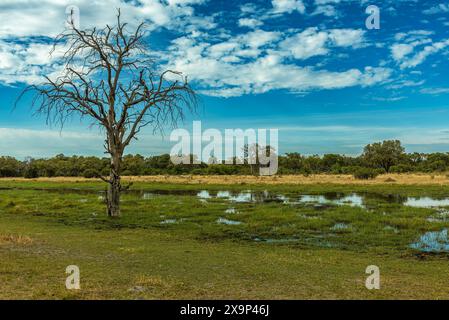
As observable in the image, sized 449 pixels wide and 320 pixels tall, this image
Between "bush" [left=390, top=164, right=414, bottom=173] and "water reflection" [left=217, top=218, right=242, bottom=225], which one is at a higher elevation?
"bush" [left=390, top=164, right=414, bottom=173]

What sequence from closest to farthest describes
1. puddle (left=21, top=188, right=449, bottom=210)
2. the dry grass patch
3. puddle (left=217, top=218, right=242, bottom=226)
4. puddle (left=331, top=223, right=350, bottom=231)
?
the dry grass patch, puddle (left=331, top=223, right=350, bottom=231), puddle (left=217, top=218, right=242, bottom=226), puddle (left=21, top=188, right=449, bottom=210)

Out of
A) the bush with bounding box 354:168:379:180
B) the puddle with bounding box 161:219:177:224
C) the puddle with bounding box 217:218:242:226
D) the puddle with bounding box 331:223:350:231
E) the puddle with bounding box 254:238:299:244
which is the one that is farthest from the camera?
the bush with bounding box 354:168:379:180

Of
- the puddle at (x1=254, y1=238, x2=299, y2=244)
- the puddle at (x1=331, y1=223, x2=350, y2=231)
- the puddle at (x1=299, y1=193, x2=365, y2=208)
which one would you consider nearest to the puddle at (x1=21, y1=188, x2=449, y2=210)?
the puddle at (x1=299, y1=193, x2=365, y2=208)

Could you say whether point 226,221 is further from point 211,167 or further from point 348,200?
point 211,167

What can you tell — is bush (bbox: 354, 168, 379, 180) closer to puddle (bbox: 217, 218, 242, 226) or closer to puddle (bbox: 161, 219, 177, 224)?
puddle (bbox: 217, 218, 242, 226)

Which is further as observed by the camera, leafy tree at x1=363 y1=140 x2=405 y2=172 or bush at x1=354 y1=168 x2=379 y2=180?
leafy tree at x1=363 y1=140 x2=405 y2=172

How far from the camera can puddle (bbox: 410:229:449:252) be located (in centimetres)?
1394

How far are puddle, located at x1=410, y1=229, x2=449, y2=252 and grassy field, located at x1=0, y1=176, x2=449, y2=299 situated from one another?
1.20 feet

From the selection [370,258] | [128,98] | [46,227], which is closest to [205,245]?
[370,258]

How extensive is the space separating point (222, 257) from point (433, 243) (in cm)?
873

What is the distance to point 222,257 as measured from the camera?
12.1 meters

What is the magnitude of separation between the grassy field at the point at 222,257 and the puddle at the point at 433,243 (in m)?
0.37

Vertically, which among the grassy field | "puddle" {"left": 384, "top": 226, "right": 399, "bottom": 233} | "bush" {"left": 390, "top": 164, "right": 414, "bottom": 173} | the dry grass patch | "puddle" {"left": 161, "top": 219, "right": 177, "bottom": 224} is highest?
"bush" {"left": 390, "top": 164, "right": 414, "bottom": 173}

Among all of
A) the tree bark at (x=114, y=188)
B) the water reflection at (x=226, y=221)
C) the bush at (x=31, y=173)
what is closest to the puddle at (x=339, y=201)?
the water reflection at (x=226, y=221)
